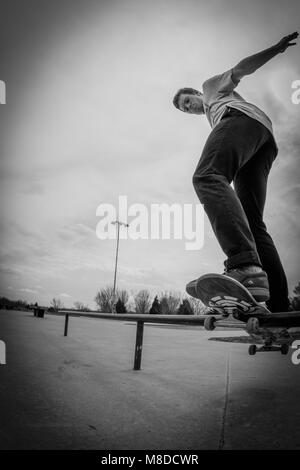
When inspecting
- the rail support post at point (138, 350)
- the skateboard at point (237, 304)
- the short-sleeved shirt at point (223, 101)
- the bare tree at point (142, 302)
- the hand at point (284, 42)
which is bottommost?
the bare tree at point (142, 302)

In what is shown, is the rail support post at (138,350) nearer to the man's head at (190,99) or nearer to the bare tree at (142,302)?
the man's head at (190,99)

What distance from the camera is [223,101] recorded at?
1.38 metres

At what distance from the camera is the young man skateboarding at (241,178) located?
42.1 inches

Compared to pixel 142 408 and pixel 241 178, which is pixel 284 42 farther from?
pixel 142 408

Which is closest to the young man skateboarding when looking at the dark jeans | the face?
the dark jeans

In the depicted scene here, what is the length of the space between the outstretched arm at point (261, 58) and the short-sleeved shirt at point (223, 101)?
0.06m

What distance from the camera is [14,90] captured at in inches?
982

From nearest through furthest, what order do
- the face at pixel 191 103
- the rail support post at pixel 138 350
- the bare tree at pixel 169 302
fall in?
the face at pixel 191 103, the rail support post at pixel 138 350, the bare tree at pixel 169 302

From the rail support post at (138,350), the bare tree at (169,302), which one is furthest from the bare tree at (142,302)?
the rail support post at (138,350)

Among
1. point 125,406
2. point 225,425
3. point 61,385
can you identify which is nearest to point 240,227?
point 225,425

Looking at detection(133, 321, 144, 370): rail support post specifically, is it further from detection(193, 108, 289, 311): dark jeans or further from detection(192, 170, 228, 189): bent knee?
detection(192, 170, 228, 189): bent knee
